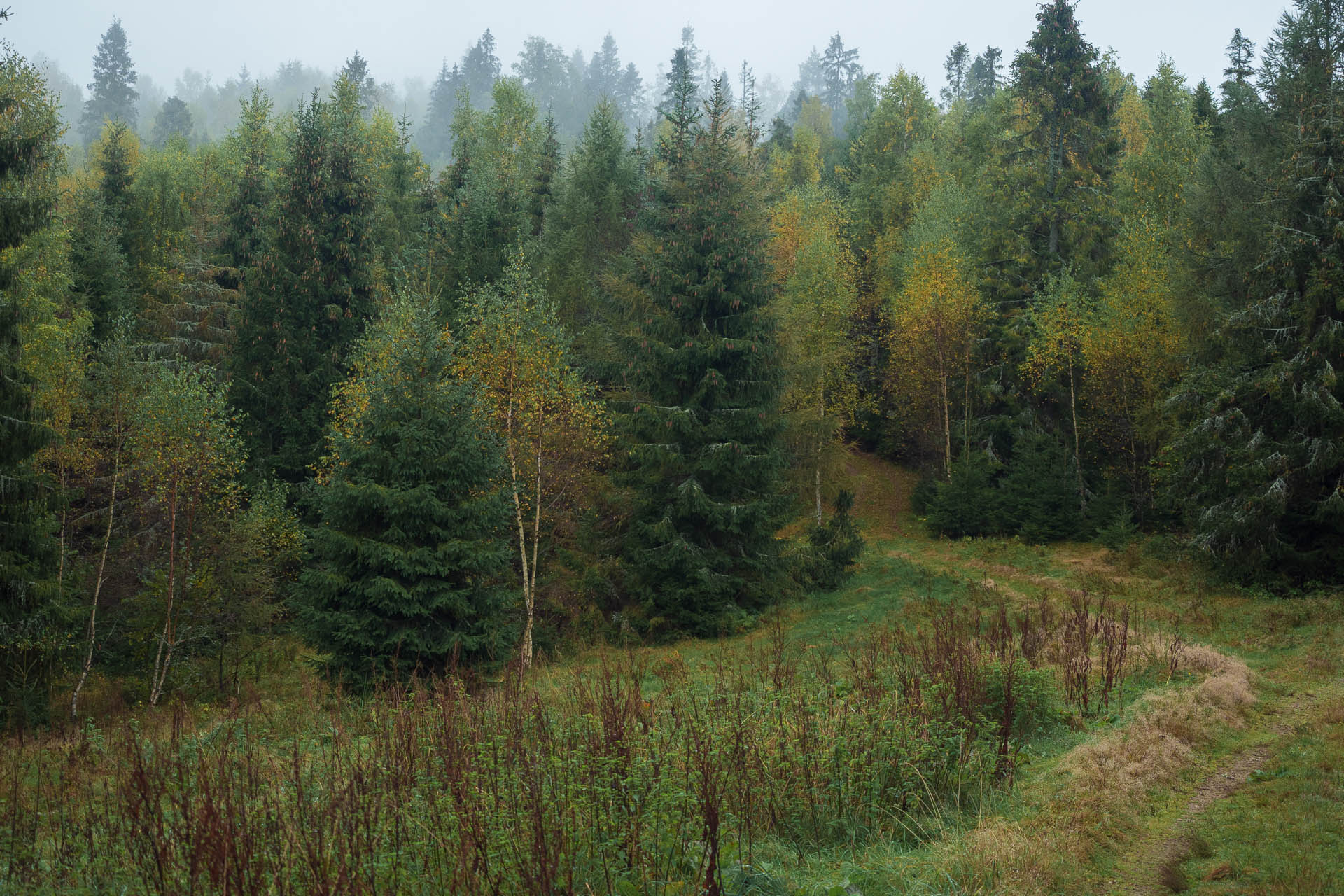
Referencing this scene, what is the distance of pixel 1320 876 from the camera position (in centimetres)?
634

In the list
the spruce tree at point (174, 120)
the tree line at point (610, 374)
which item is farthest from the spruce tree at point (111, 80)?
the tree line at point (610, 374)

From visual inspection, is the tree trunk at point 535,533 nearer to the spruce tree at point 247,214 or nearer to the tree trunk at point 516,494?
the tree trunk at point 516,494

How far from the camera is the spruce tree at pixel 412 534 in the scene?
16734 millimetres

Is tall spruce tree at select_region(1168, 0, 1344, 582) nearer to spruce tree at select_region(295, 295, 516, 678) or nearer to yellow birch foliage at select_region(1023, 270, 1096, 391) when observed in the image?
yellow birch foliage at select_region(1023, 270, 1096, 391)

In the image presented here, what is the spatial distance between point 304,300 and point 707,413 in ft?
49.3

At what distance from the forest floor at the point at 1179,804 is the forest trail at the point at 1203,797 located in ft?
0.06

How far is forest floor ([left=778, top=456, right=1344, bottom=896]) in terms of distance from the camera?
6.25 m

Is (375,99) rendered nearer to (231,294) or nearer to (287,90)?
(287,90)

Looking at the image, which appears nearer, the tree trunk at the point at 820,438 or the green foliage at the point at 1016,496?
the tree trunk at the point at 820,438

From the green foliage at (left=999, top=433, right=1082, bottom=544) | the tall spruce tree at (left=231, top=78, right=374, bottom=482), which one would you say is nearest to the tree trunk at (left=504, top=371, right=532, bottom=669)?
the tall spruce tree at (left=231, top=78, right=374, bottom=482)

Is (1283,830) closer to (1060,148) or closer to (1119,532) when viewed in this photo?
(1119,532)

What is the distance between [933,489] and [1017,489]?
5.48 m

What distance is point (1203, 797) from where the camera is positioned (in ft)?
28.0

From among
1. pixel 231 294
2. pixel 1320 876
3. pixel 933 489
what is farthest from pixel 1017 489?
pixel 231 294
